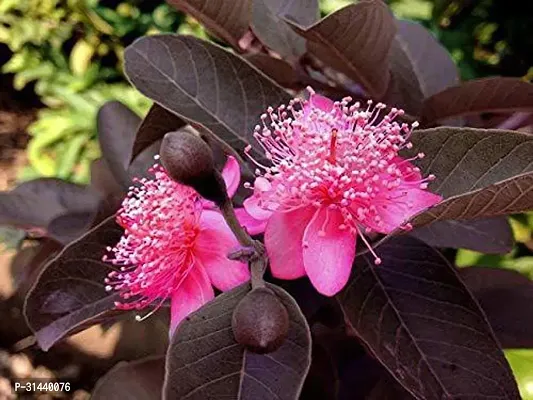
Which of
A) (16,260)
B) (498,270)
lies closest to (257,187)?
(498,270)

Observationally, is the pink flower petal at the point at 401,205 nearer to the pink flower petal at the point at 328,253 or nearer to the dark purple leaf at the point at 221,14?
the pink flower petal at the point at 328,253

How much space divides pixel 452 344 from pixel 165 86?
0.26 m

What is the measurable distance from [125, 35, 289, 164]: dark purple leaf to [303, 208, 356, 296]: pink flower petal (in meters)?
0.10

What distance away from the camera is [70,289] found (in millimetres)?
539

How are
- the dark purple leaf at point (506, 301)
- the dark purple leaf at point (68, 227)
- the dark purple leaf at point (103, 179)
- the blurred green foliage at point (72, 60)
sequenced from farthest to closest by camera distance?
1. the blurred green foliage at point (72, 60)
2. the dark purple leaf at point (103, 179)
3. the dark purple leaf at point (68, 227)
4. the dark purple leaf at point (506, 301)

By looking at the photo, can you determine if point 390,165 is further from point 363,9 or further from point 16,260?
point 16,260

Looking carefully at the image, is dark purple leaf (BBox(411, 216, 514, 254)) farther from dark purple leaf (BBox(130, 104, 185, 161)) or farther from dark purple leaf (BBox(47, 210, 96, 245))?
dark purple leaf (BBox(47, 210, 96, 245))

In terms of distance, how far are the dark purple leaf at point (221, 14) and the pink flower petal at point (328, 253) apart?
20 centimetres

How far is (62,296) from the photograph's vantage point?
0.54 meters

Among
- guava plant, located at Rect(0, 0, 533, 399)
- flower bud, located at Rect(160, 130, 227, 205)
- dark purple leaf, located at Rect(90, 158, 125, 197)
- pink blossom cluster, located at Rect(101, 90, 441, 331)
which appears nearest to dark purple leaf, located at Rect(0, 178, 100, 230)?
dark purple leaf, located at Rect(90, 158, 125, 197)

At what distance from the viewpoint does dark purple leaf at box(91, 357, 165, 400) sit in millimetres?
633

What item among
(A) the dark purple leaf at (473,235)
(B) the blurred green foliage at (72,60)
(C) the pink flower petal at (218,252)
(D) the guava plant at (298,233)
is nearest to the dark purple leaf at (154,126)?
(D) the guava plant at (298,233)

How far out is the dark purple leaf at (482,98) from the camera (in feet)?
1.98

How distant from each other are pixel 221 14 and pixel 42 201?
1.24 ft
